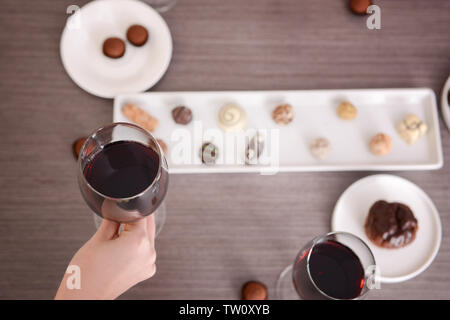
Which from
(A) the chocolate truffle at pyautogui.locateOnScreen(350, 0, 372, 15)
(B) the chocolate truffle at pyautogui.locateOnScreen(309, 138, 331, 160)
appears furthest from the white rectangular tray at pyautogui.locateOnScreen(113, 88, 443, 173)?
(A) the chocolate truffle at pyautogui.locateOnScreen(350, 0, 372, 15)

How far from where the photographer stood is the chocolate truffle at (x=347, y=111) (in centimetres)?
94

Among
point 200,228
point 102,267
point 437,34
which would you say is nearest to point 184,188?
point 200,228

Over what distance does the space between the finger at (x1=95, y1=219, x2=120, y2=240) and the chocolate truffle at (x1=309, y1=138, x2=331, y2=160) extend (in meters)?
0.49

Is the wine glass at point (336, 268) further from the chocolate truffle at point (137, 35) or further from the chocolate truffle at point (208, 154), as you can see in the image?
the chocolate truffle at point (137, 35)

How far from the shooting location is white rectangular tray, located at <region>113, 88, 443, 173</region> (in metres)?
0.94

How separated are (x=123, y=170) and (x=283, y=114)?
437 mm

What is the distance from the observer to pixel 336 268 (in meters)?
0.73

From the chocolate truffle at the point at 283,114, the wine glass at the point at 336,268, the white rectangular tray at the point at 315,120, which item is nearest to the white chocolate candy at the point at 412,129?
the white rectangular tray at the point at 315,120

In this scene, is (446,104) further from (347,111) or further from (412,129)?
(347,111)

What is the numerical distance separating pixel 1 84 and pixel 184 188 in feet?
1.74

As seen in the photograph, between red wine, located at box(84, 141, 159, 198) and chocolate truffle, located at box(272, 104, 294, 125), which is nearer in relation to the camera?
red wine, located at box(84, 141, 159, 198)

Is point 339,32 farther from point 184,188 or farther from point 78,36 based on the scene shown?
point 78,36

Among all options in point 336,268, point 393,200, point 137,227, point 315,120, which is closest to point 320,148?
point 315,120

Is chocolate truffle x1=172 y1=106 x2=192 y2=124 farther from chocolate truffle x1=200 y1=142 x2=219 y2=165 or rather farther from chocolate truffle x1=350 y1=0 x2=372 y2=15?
chocolate truffle x1=350 y1=0 x2=372 y2=15
